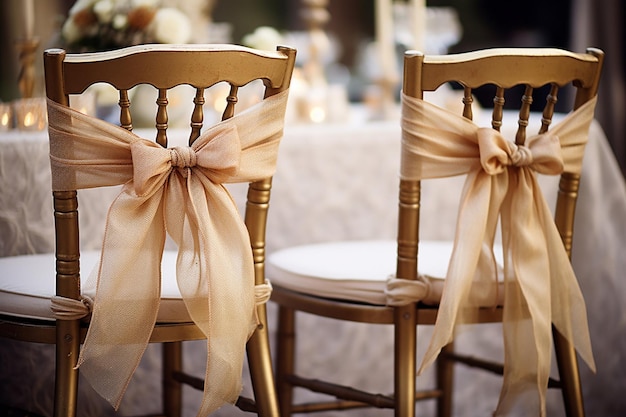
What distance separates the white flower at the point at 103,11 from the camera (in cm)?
183

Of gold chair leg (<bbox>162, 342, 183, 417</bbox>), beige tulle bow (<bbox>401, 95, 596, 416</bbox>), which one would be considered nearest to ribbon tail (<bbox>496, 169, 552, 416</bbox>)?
beige tulle bow (<bbox>401, 95, 596, 416</bbox>)

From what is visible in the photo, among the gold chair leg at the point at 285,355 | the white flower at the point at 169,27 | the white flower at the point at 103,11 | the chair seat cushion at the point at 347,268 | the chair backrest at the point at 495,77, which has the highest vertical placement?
the white flower at the point at 103,11

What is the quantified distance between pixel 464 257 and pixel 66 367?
2.21ft

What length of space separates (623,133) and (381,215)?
213 cm

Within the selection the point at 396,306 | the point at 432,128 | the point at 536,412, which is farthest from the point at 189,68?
the point at 536,412

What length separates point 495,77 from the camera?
1.37m

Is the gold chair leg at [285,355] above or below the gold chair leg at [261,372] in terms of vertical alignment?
below

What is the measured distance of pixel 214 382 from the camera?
1304 millimetres

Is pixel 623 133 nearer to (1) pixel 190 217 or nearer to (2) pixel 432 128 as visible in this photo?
(2) pixel 432 128

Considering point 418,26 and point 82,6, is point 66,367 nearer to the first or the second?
point 82,6

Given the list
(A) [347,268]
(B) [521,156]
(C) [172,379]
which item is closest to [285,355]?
(C) [172,379]

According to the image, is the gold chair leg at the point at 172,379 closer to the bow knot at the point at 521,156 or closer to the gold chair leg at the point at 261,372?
the gold chair leg at the point at 261,372

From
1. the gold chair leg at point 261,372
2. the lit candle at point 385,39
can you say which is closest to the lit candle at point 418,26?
the lit candle at point 385,39

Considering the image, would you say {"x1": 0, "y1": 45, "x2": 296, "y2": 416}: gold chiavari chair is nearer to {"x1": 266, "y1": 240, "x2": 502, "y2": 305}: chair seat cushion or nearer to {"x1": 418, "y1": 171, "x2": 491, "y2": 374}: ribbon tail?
{"x1": 266, "y1": 240, "x2": 502, "y2": 305}: chair seat cushion
